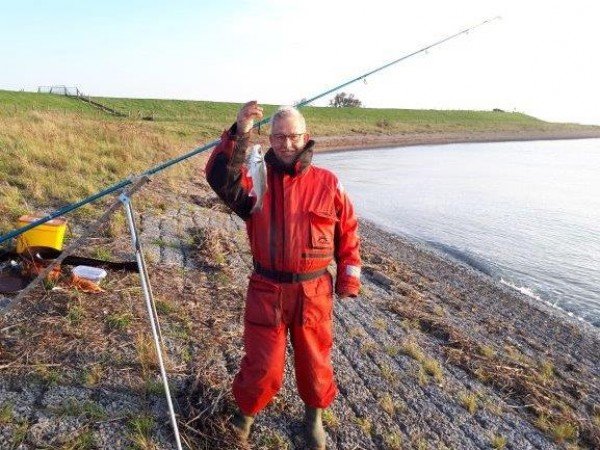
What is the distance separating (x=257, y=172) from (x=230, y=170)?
0.54ft

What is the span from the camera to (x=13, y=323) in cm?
412

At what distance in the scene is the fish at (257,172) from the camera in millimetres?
2930

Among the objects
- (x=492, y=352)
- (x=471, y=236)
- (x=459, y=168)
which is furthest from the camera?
A: (x=459, y=168)

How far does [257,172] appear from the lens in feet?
9.62

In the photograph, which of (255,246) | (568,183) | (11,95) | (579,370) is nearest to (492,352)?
(579,370)

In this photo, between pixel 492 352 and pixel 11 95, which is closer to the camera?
pixel 492 352

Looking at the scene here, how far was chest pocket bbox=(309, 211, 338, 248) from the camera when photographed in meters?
3.07

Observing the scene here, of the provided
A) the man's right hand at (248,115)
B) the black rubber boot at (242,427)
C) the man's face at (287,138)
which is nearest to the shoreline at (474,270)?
the black rubber boot at (242,427)

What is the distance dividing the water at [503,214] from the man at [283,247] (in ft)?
22.8

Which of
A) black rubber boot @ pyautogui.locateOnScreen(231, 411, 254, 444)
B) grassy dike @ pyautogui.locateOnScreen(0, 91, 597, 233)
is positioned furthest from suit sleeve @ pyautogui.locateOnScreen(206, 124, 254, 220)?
grassy dike @ pyautogui.locateOnScreen(0, 91, 597, 233)

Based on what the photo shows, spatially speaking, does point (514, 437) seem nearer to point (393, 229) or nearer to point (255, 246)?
point (255, 246)

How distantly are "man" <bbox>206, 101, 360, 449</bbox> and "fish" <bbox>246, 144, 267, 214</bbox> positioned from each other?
6 centimetres

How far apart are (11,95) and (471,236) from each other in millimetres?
40293

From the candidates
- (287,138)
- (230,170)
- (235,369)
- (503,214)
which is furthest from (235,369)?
(503,214)
